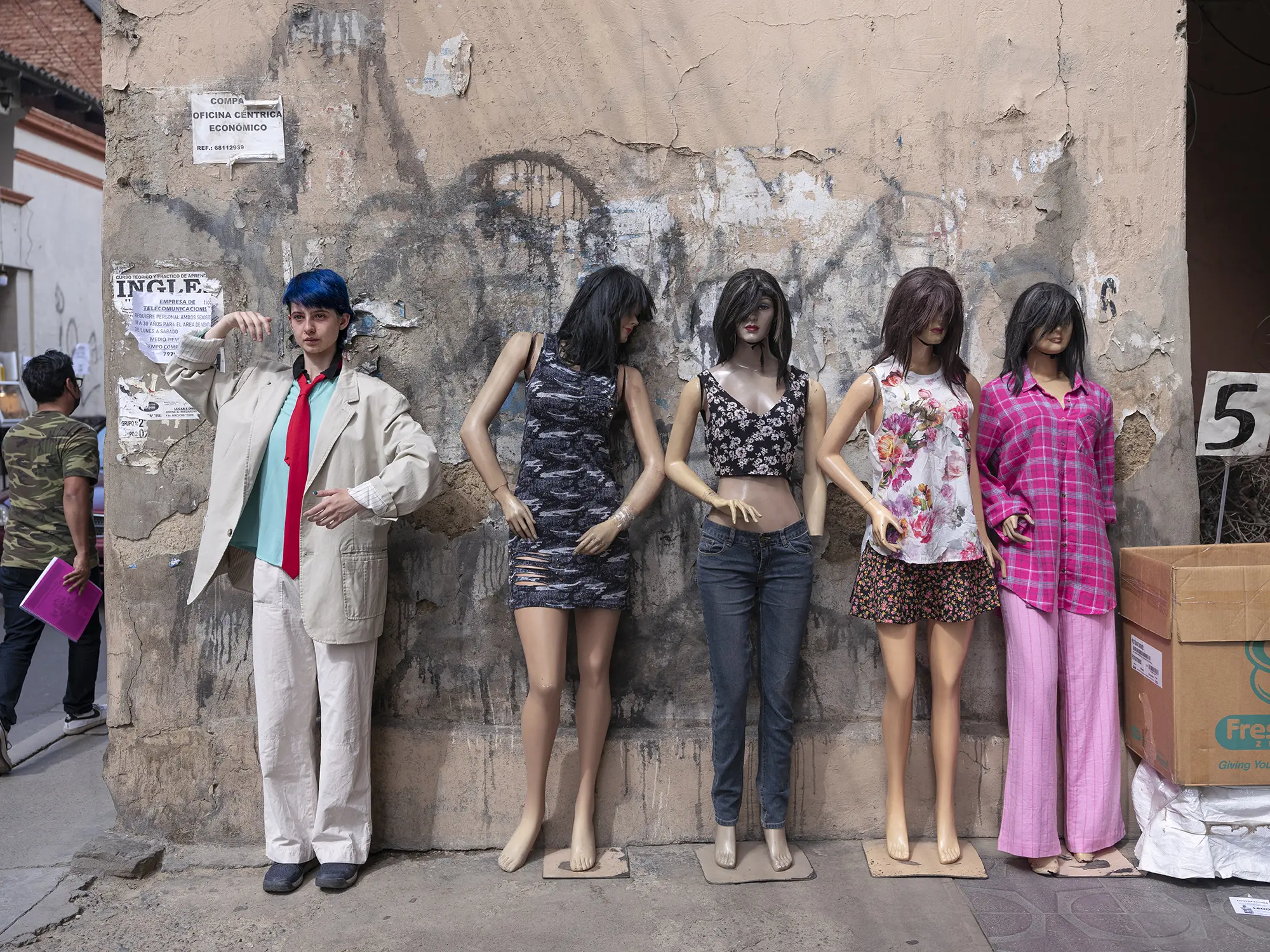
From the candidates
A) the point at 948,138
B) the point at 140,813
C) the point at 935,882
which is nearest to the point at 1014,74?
the point at 948,138

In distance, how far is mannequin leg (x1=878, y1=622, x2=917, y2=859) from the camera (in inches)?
136

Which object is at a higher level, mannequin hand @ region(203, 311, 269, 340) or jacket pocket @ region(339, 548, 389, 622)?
mannequin hand @ region(203, 311, 269, 340)

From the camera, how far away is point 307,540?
10.7 feet


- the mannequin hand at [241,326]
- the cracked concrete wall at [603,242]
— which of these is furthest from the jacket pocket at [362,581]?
the mannequin hand at [241,326]

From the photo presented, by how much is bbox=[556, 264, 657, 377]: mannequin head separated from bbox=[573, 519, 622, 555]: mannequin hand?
0.53 m

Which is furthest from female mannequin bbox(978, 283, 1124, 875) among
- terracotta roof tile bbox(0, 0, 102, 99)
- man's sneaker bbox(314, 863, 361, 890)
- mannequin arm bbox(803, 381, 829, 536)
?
terracotta roof tile bbox(0, 0, 102, 99)

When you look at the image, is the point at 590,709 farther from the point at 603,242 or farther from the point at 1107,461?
the point at 1107,461

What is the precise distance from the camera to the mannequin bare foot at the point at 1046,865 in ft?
11.2

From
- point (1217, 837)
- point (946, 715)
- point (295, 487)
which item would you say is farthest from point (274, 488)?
point (1217, 837)

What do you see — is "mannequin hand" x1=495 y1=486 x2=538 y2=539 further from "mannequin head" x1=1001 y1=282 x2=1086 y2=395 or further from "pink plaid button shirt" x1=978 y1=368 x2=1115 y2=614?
"mannequin head" x1=1001 y1=282 x2=1086 y2=395

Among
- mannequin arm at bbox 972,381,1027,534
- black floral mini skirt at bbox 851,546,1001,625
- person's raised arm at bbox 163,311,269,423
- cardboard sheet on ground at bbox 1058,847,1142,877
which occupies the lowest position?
cardboard sheet on ground at bbox 1058,847,1142,877

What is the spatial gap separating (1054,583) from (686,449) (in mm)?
1367

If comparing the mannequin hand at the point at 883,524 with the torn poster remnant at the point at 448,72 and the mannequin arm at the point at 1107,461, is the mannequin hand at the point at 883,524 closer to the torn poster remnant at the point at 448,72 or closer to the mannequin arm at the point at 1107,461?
the mannequin arm at the point at 1107,461

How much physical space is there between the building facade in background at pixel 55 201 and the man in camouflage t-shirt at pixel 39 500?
20.4 feet
